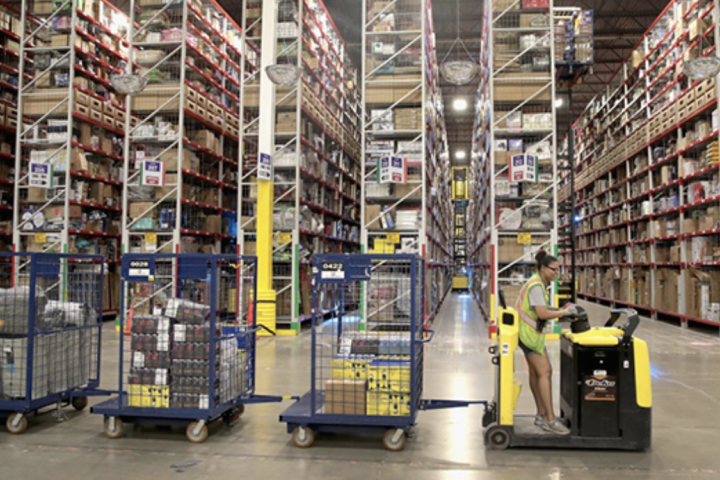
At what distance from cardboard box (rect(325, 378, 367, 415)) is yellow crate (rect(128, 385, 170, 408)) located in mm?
1220

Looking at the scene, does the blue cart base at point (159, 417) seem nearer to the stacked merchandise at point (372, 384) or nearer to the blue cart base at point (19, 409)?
the blue cart base at point (19, 409)

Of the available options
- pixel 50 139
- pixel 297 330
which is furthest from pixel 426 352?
pixel 50 139

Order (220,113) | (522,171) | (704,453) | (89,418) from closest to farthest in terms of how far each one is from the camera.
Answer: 1. (704,453)
2. (89,418)
3. (522,171)
4. (220,113)

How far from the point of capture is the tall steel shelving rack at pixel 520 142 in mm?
9688

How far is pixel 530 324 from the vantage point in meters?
3.99

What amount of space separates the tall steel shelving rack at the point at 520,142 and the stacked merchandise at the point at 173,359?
20.3ft

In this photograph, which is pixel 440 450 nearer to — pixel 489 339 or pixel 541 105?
pixel 489 339

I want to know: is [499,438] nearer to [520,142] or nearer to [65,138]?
[520,142]

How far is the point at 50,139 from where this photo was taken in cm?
1093

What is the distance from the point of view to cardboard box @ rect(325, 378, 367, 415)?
4066 millimetres

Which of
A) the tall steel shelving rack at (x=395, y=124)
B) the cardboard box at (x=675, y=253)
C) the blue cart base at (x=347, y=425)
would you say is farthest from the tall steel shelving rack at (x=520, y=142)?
the blue cart base at (x=347, y=425)

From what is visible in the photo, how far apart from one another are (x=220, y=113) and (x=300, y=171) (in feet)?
10.0

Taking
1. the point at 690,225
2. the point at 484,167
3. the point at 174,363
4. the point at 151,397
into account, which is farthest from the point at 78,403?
the point at 690,225

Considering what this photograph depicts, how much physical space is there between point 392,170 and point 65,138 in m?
6.41
